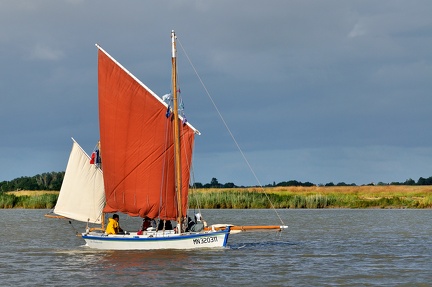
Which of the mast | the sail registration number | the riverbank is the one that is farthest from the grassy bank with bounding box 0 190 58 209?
the sail registration number

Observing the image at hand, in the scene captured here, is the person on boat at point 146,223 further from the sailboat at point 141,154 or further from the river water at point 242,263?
the river water at point 242,263

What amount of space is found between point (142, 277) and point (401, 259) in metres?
12.0

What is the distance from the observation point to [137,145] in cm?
3734

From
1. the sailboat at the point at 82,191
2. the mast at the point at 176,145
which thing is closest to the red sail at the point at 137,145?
the mast at the point at 176,145

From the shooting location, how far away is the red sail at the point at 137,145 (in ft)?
121

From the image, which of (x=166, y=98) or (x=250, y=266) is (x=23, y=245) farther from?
(x=250, y=266)

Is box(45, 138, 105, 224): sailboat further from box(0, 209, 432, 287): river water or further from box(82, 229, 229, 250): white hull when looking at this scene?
box(82, 229, 229, 250): white hull

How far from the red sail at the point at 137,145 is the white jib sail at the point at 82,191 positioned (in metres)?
2.30

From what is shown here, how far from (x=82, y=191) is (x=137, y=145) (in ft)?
15.5

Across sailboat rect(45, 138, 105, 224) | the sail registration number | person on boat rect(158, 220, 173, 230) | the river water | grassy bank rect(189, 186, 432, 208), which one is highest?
grassy bank rect(189, 186, 432, 208)

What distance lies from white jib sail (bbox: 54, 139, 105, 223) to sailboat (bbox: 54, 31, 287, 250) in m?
1.83

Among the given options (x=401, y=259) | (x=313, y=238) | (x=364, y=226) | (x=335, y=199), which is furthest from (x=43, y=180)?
(x=401, y=259)

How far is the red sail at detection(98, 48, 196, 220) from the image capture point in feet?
121

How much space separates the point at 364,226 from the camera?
58719 millimetres
